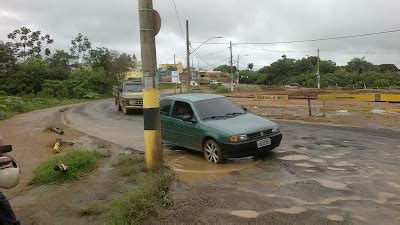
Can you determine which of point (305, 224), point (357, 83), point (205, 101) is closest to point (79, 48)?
point (357, 83)

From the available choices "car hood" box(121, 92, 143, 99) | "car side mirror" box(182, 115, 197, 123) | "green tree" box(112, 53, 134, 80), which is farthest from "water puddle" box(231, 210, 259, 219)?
"green tree" box(112, 53, 134, 80)

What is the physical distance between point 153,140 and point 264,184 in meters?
2.40

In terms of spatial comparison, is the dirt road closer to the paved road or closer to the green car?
the paved road

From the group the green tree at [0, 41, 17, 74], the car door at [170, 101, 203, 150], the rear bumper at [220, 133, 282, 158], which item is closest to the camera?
the rear bumper at [220, 133, 282, 158]

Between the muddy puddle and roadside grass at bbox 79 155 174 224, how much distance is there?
0.71 meters

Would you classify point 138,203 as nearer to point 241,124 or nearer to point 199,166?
point 199,166

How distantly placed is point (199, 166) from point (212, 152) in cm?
45

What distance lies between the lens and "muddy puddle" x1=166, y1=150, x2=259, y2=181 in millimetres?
8055

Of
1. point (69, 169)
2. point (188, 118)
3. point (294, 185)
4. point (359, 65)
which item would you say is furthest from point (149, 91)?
point (359, 65)

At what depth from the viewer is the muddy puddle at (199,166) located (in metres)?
8.05

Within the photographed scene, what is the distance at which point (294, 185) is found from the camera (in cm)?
690

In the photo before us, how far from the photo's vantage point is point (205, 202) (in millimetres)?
5926

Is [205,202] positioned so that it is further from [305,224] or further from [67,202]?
[67,202]

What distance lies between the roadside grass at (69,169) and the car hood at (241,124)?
2.83 metres
